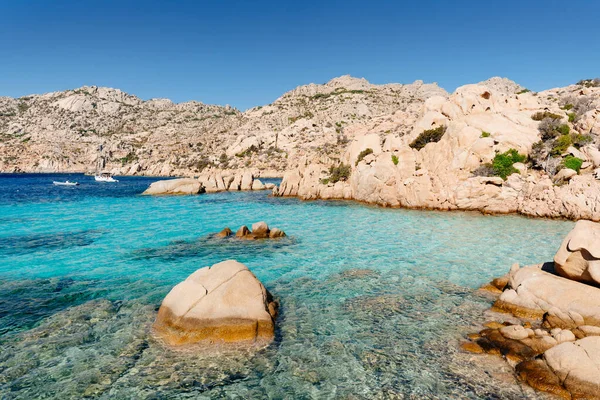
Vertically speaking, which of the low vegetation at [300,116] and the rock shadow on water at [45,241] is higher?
the low vegetation at [300,116]

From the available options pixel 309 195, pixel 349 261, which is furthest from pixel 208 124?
pixel 349 261

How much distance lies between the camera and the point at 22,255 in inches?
760

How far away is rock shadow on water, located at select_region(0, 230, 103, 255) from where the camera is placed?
20.7 meters

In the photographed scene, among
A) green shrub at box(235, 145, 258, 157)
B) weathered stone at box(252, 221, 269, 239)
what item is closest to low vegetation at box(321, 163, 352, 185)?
weathered stone at box(252, 221, 269, 239)

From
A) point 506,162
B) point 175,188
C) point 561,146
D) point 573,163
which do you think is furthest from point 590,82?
point 175,188

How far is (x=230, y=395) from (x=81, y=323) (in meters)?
6.65

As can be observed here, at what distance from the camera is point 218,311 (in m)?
10.1

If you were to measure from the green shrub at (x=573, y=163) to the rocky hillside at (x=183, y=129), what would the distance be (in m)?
57.7

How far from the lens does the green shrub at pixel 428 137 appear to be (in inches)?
1834

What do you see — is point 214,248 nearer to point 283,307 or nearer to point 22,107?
point 283,307

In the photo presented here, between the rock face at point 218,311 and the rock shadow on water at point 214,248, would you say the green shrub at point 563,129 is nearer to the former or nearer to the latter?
the rock shadow on water at point 214,248

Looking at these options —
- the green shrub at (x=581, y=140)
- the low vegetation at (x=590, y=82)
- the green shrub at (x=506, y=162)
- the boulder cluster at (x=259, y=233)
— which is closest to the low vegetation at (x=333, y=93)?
the low vegetation at (x=590, y=82)

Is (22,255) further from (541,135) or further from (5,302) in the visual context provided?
(541,135)

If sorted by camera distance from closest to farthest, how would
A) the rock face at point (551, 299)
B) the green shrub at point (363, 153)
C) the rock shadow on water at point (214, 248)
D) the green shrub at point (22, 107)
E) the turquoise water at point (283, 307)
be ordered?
the turquoise water at point (283, 307) → the rock face at point (551, 299) → the rock shadow on water at point (214, 248) → the green shrub at point (363, 153) → the green shrub at point (22, 107)
